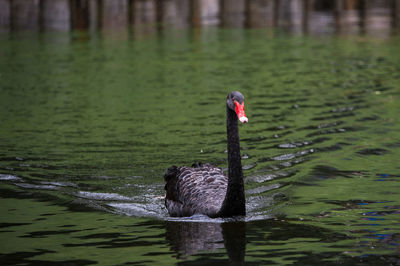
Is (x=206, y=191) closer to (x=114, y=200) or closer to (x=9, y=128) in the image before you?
(x=114, y=200)

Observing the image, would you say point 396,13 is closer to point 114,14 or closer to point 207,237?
point 114,14

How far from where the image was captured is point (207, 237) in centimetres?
714

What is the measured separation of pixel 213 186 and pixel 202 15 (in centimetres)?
2856

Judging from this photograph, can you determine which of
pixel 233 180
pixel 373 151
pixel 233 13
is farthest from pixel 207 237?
pixel 233 13

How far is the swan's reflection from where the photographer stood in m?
6.74

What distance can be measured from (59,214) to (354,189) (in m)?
3.52

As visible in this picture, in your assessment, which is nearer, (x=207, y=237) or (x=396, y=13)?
(x=207, y=237)

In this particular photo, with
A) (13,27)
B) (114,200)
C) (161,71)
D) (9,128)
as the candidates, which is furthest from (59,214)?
(13,27)

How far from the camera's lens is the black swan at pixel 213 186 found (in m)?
7.34

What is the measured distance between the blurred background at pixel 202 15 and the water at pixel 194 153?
8.47 meters

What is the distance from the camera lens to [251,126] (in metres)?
12.6

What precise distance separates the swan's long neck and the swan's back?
0.67 feet

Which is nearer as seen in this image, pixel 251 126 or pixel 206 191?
pixel 206 191

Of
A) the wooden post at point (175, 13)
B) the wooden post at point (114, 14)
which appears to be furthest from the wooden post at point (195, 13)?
the wooden post at point (114, 14)
